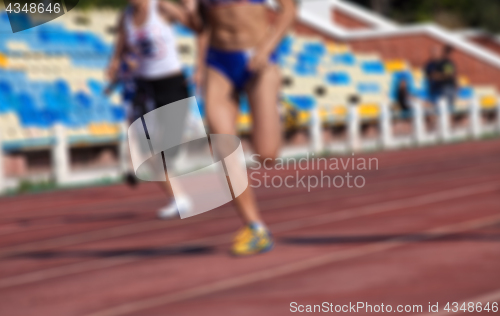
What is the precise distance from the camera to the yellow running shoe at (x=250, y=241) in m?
5.91

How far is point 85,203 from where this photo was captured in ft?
37.0

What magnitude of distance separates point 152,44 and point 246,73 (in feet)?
7.92

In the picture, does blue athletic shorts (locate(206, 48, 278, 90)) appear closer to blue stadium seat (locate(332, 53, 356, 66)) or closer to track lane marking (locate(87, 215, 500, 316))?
track lane marking (locate(87, 215, 500, 316))

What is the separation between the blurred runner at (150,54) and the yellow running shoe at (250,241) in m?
2.44

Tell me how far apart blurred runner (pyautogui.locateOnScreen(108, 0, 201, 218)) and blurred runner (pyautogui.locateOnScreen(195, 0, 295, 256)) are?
2015mm

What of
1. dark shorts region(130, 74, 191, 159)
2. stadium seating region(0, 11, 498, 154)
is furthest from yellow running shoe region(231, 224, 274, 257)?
stadium seating region(0, 11, 498, 154)

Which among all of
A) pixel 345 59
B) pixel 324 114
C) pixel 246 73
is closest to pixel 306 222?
pixel 246 73

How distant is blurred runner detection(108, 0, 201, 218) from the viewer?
792 cm

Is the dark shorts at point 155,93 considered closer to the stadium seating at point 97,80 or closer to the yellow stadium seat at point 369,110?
the stadium seating at point 97,80

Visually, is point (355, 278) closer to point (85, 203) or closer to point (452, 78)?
point (85, 203)

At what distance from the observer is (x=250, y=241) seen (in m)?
5.91

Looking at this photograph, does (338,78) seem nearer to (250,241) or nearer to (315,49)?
(315,49)

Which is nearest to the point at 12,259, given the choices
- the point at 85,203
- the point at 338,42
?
the point at 85,203

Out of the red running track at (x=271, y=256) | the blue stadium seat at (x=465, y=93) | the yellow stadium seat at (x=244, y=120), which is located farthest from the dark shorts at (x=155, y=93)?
the blue stadium seat at (x=465, y=93)
